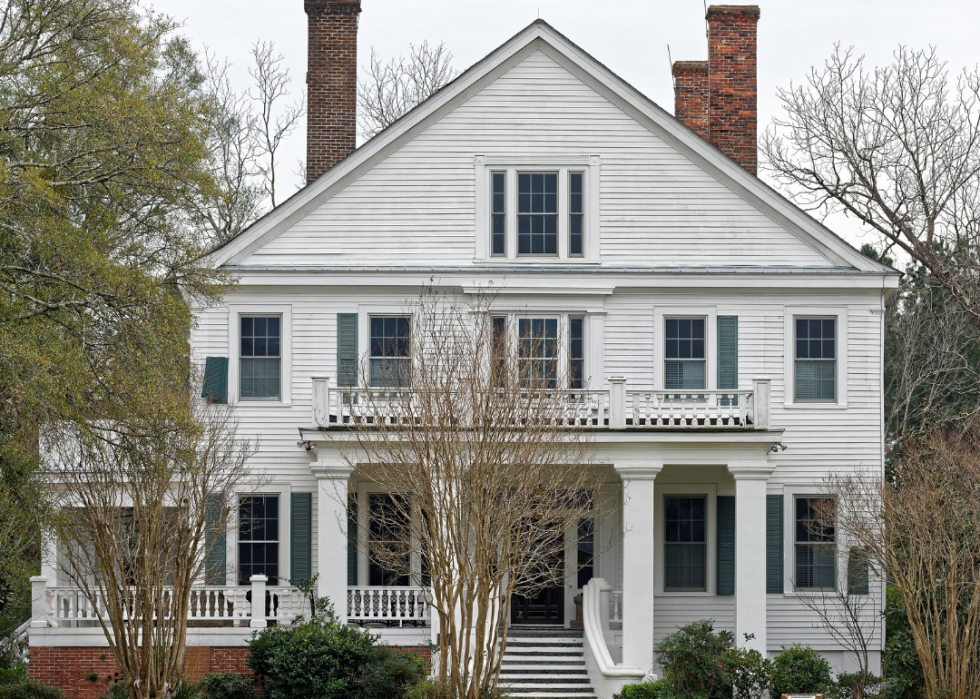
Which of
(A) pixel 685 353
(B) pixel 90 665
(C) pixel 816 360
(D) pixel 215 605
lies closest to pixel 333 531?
(D) pixel 215 605

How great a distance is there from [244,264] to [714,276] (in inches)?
355

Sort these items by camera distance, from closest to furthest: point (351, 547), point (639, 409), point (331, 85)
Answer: point (639, 409), point (351, 547), point (331, 85)

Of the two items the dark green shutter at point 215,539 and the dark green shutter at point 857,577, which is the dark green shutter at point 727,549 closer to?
the dark green shutter at point 857,577

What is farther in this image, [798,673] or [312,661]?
[798,673]

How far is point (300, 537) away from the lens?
2478 cm

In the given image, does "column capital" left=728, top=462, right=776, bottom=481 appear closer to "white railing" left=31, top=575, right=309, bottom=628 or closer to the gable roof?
the gable roof

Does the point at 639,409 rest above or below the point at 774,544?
above

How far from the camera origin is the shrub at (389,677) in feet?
68.8

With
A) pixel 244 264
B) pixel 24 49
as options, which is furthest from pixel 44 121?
A: pixel 244 264

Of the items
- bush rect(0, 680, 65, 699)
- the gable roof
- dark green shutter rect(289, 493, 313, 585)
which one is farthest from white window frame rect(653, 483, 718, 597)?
bush rect(0, 680, 65, 699)

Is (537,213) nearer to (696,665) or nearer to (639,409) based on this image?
(639,409)

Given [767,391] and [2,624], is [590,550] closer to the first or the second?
[767,391]

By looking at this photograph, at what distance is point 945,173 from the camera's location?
115 ft

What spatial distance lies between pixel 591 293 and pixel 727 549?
18.0ft
